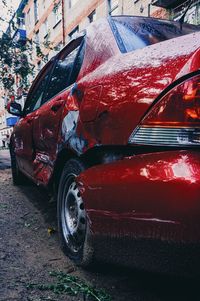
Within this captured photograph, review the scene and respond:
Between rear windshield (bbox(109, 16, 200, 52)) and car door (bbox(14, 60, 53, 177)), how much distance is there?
1.20 meters

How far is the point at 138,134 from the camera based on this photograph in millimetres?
1636

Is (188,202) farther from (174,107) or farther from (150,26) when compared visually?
(150,26)

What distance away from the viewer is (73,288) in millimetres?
2051

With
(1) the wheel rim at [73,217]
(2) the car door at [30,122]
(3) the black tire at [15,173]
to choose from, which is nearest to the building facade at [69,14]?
(2) the car door at [30,122]

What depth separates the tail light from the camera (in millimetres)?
1436

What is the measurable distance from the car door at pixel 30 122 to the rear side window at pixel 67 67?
27 cm

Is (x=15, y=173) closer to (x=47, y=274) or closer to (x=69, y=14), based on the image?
(x=47, y=274)

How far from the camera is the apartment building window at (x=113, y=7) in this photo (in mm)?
14872

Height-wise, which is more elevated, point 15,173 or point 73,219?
point 73,219

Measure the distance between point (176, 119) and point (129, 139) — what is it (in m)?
0.29

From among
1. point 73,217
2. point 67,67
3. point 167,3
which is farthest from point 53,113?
point 167,3

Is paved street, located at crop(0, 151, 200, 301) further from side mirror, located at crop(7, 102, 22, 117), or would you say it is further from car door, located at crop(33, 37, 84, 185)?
side mirror, located at crop(7, 102, 22, 117)

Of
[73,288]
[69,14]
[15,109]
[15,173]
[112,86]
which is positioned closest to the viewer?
[112,86]

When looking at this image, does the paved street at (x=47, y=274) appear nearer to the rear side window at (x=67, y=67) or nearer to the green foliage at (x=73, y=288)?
the green foliage at (x=73, y=288)
